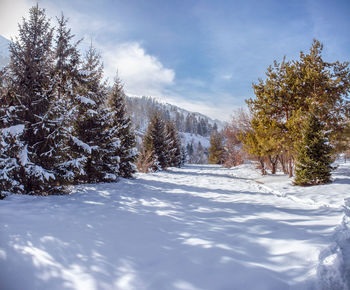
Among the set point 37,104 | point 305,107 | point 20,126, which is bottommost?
point 20,126

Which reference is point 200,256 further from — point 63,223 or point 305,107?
point 305,107

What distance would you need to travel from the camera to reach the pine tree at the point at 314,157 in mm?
7898

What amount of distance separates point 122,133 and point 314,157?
10.9 m

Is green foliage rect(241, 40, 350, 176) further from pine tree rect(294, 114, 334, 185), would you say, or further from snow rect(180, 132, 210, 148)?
snow rect(180, 132, 210, 148)

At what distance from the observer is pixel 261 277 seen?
81.0 inches

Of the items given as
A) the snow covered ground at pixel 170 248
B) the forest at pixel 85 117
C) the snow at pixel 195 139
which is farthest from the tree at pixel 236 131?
the snow at pixel 195 139

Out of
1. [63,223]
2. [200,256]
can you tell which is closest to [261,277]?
[200,256]

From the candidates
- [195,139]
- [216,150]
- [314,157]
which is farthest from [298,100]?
[195,139]

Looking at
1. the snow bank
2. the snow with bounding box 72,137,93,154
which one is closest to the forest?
the snow with bounding box 72,137,93,154

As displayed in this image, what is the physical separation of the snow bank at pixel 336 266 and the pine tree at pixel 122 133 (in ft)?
33.8

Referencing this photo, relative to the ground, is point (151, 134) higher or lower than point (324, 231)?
higher

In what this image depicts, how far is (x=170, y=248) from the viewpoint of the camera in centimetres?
278

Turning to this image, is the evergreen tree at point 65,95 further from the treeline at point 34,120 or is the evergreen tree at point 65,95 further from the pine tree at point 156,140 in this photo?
the pine tree at point 156,140

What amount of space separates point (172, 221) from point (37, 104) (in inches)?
227
